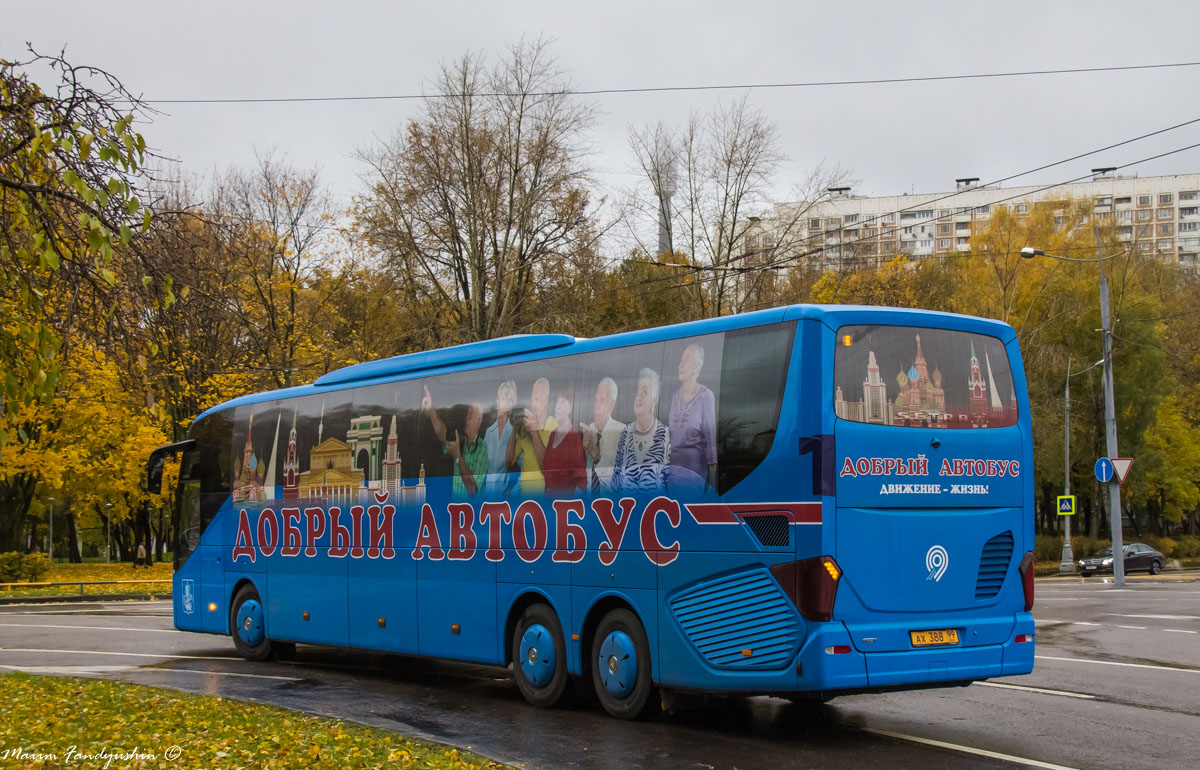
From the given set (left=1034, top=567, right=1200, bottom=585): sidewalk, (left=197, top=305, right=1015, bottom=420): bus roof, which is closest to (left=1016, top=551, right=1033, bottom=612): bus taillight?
(left=197, top=305, right=1015, bottom=420): bus roof

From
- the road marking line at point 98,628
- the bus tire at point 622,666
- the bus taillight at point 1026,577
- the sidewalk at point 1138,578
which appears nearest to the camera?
the bus taillight at point 1026,577

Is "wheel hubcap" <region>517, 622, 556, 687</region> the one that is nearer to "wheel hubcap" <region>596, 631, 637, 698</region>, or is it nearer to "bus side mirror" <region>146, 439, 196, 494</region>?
"wheel hubcap" <region>596, 631, 637, 698</region>

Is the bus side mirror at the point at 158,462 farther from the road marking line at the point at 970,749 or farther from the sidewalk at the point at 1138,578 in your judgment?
the sidewalk at the point at 1138,578

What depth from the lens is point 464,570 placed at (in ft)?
42.8

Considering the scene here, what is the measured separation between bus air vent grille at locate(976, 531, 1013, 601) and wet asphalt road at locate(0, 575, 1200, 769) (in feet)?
3.75

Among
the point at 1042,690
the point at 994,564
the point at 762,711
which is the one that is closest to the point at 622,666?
the point at 762,711

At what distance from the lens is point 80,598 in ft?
104

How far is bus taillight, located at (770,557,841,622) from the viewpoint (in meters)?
9.16

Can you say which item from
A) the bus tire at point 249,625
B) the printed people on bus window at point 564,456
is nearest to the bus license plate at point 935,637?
the printed people on bus window at point 564,456

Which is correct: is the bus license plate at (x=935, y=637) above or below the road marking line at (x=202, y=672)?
above

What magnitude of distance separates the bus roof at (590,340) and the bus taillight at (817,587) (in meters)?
1.83

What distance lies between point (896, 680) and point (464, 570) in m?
5.17

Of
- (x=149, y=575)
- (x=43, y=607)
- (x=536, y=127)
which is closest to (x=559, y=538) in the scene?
(x=43, y=607)

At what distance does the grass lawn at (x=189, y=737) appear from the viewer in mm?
7949
